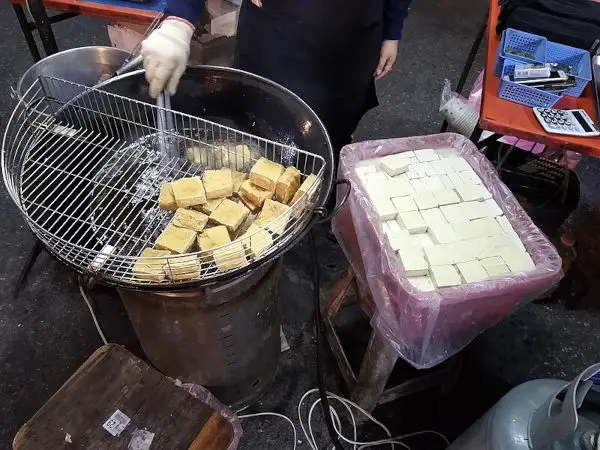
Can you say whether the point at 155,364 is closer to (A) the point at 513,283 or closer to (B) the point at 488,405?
(A) the point at 513,283

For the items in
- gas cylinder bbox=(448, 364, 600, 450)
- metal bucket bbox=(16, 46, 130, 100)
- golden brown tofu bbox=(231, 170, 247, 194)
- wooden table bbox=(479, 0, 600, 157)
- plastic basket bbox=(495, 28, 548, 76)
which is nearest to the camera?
gas cylinder bbox=(448, 364, 600, 450)

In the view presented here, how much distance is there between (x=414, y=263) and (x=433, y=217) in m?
0.19

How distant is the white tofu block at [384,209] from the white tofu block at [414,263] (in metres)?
0.13

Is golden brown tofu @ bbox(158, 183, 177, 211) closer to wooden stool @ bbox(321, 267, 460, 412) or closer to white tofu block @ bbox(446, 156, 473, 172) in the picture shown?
wooden stool @ bbox(321, 267, 460, 412)

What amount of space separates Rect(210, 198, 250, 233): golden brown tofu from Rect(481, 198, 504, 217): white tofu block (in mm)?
679

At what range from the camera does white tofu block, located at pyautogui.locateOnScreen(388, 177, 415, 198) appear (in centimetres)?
145

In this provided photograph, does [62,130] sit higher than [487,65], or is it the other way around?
[62,130]

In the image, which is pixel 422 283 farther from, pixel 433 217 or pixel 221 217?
pixel 221 217

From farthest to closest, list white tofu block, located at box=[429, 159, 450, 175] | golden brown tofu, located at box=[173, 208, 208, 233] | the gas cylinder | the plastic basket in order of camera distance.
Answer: the plastic basket
white tofu block, located at box=[429, 159, 450, 175]
golden brown tofu, located at box=[173, 208, 208, 233]
the gas cylinder

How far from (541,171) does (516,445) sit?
1.28 m

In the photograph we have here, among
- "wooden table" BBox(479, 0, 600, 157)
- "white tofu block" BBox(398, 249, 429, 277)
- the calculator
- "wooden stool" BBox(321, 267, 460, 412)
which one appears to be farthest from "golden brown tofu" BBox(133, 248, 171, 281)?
the calculator

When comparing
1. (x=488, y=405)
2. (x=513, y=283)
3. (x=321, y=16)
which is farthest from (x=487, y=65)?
(x=488, y=405)

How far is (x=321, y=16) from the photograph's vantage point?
1539 mm

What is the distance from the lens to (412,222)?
4.54 ft
